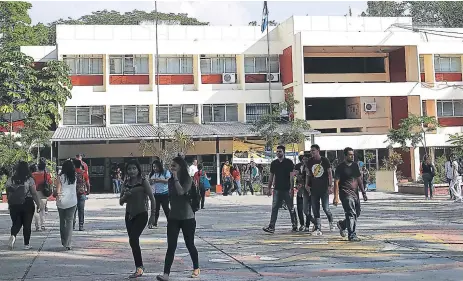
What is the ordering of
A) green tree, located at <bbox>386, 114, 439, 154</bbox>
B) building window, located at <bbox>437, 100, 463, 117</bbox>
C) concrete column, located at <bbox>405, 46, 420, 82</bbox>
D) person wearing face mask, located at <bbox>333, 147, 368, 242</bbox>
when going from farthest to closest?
building window, located at <bbox>437, 100, 463, 117</bbox>
concrete column, located at <bbox>405, 46, 420, 82</bbox>
green tree, located at <bbox>386, 114, 439, 154</bbox>
person wearing face mask, located at <bbox>333, 147, 368, 242</bbox>

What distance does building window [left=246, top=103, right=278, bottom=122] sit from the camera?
121ft

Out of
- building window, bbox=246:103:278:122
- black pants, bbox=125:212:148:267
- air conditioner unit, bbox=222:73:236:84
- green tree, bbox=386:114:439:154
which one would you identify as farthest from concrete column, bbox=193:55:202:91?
black pants, bbox=125:212:148:267

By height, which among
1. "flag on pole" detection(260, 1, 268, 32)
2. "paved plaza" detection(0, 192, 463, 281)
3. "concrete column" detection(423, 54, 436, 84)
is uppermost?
"flag on pole" detection(260, 1, 268, 32)

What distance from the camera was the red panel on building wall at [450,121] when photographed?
39.2 metres

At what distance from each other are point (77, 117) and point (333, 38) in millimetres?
16497

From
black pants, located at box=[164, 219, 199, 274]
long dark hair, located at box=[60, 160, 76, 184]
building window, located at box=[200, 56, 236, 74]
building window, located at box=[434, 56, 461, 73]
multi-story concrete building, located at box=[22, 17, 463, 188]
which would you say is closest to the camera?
black pants, located at box=[164, 219, 199, 274]

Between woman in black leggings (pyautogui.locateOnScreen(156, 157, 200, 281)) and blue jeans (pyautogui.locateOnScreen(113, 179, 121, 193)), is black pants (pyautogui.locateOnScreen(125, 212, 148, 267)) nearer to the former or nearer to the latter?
woman in black leggings (pyautogui.locateOnScreen(156, 157, 200, 281))

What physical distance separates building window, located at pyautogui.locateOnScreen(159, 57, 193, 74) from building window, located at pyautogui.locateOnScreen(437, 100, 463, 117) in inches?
679

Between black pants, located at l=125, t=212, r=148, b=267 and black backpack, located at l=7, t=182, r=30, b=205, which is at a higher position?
black backpack, located at l=7, t=182, r=30, b=205

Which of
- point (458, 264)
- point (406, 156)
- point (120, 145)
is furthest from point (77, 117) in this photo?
point (458, 264)

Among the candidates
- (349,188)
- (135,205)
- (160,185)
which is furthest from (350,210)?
(160,185)

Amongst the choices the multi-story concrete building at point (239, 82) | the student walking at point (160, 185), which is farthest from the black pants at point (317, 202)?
the multi-story concrete building at point (239, 82)

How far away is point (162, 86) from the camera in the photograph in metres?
35.9

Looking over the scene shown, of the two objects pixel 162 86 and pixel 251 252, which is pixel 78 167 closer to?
pixel 251 252
